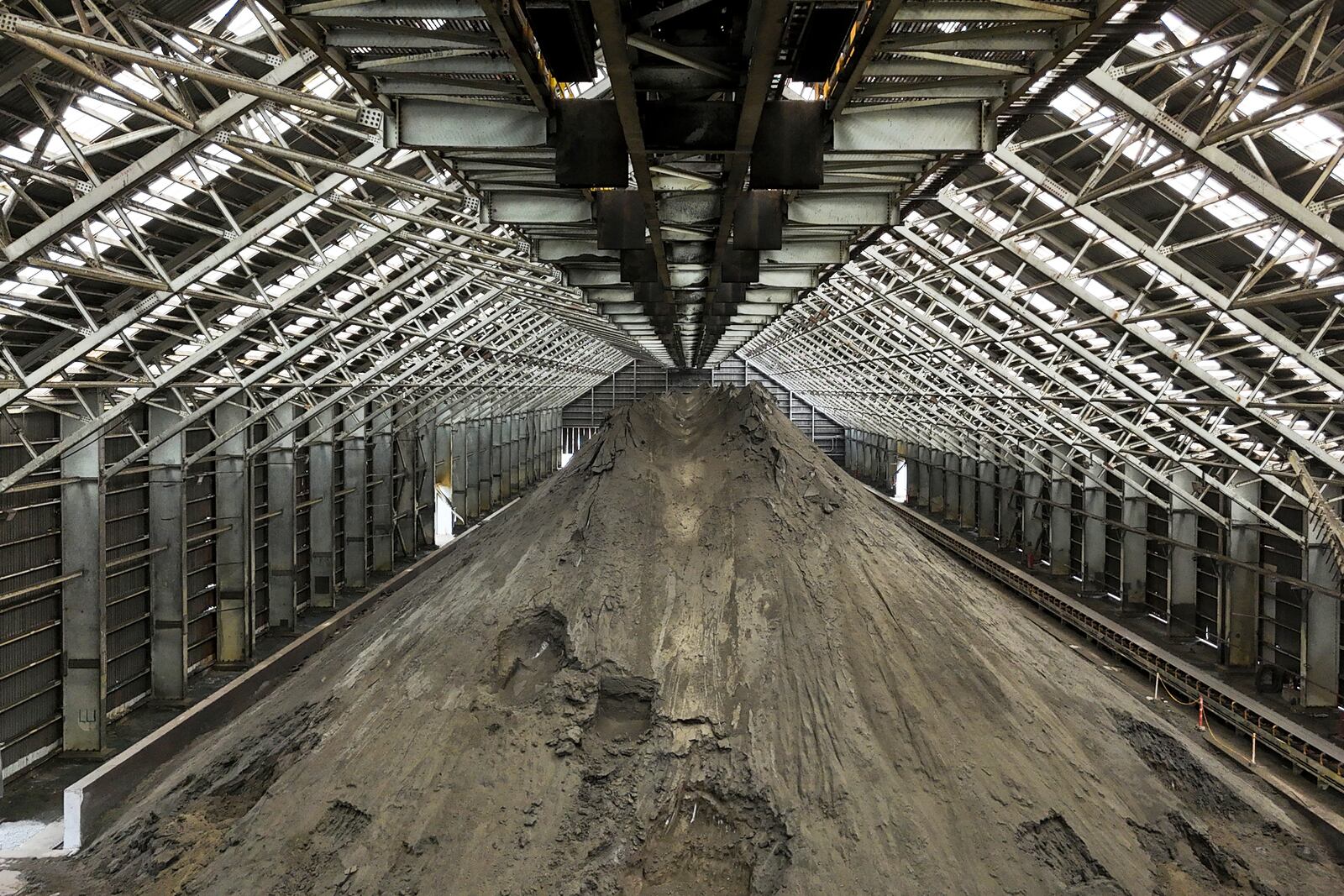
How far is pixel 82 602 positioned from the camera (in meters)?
16.3

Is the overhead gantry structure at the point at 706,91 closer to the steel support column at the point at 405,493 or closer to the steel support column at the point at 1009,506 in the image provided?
the steel support column at the point at 405,493

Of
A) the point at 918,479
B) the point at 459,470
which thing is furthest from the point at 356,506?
the point at 918,479

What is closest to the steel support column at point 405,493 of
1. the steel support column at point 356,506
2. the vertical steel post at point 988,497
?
the steel support column at point 356,506

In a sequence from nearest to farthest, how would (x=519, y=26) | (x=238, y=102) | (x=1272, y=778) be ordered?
(x=519, y=26) → (x=238, y=102) → (x=1272, y=778)

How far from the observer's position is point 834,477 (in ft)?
57.9

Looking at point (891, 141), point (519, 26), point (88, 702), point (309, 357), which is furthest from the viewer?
point (309, 357)

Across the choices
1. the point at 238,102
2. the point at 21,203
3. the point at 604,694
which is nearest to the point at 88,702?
the point at 21,203

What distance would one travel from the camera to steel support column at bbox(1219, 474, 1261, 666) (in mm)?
19922

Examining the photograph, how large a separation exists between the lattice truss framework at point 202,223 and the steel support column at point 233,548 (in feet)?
3.26

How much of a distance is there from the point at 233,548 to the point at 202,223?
35.0 feet

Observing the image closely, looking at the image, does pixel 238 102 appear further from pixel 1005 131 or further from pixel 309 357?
pixel 309 357

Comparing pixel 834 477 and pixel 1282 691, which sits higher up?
pixel 834 477

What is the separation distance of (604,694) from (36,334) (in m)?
11.6

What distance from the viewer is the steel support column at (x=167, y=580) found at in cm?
1880
